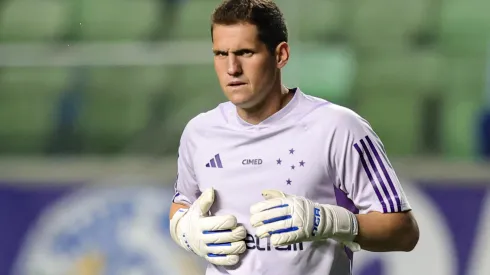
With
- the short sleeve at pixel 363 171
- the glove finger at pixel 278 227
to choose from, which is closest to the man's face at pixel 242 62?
the short sleeve at pixel 363 171

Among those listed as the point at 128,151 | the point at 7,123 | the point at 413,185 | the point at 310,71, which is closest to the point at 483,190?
the point at 413,185

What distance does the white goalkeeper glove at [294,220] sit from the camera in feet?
6.84

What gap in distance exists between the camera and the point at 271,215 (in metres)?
2.09

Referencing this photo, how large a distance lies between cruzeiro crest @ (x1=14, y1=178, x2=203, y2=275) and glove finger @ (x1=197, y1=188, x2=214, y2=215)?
189 cm

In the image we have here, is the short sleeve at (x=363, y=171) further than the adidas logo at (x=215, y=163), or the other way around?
the adidas logo at (x=215, y=163)

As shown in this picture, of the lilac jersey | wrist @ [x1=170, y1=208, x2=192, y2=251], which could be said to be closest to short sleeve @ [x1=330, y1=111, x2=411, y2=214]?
the lilac jersey

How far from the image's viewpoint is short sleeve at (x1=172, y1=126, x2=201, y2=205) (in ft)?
8.08

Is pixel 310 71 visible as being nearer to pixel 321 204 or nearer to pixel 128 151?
pixel 128 151

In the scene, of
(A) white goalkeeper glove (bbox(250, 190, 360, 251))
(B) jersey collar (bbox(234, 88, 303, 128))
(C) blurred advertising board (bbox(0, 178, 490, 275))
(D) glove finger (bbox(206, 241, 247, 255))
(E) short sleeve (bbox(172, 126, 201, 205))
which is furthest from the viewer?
(C) blurred advertising board (bbox(0, 178, 490, 275))

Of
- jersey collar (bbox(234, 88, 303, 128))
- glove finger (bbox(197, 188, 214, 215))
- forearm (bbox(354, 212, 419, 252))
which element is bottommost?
forearm (bbox(354, 212, 419, 252))

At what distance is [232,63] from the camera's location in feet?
7.23

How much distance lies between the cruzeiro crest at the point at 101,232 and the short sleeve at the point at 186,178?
1.62 m

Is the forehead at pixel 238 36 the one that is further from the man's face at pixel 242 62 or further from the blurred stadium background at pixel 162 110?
the blurred stadium background at pixel 162 110

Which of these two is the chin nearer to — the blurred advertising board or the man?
the man
